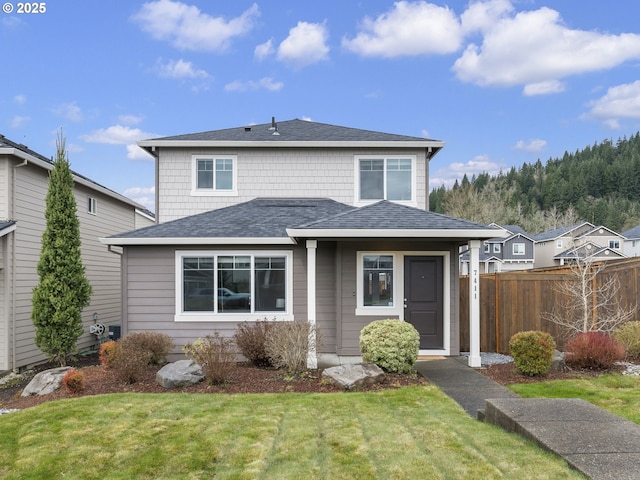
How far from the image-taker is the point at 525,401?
18.9 ft

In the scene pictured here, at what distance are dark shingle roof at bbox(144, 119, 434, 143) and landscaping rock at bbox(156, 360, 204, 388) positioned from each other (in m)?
6.79

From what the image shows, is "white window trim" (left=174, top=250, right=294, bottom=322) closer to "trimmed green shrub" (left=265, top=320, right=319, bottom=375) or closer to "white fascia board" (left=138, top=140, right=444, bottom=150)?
"trimmed green shrub" (left=265, top=320, right=319, bottom=375)

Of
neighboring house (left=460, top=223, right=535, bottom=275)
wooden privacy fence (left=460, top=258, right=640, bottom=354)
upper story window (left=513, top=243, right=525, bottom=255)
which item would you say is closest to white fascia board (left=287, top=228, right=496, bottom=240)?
wooden privacy fence (left=460, top=258, right=640, bottom=354)

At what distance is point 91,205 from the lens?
14.5 meters

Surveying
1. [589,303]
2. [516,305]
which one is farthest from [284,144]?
[589,303]

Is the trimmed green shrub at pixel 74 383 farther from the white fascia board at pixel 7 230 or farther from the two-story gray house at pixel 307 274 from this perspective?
the white fascia board at pixel 7 230

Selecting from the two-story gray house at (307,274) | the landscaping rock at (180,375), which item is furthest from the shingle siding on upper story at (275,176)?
the landscaping rock at (180,375)

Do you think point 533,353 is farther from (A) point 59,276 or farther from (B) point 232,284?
(A) point 59,276

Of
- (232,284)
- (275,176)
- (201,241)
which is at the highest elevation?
(275,176)

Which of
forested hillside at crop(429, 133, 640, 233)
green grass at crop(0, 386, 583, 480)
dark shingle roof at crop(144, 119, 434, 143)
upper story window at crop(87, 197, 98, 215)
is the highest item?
forested hillside at crop(429, 133, 640, 233)

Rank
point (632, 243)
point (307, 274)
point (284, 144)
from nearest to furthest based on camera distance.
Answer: point (307, 274)
point (284, 144)
point (632, 243)

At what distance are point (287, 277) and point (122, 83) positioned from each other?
1097 cm

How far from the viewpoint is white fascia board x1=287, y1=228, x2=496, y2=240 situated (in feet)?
28.8

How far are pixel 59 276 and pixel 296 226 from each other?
565cm
